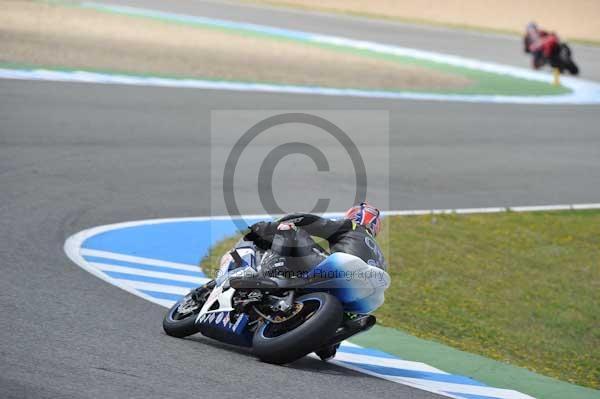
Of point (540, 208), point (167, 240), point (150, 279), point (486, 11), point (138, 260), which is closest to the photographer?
point (150, 279)

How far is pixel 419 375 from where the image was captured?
665cm

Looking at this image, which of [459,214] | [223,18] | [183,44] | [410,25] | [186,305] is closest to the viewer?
[186,305]

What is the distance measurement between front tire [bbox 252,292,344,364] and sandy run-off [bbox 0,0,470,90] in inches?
613

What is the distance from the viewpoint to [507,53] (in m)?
34.3

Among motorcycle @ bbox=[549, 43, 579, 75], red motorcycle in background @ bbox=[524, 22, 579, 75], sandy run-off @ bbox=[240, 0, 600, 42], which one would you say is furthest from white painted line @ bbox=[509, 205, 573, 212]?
sandy run-off @ bbox=[240, 0, 600, 42]

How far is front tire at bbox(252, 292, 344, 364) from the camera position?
18.9 feet

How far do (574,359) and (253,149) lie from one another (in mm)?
8253

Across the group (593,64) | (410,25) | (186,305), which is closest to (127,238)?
(186,305)

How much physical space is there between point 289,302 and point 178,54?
2036 cm

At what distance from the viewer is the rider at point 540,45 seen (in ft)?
97.3

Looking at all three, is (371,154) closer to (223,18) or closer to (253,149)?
(253,149)

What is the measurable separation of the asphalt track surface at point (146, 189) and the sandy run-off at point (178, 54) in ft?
8.71

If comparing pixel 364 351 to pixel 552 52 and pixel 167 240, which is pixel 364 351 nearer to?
pixel 167 240

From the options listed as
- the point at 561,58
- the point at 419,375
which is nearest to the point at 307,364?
the point at 419,375
